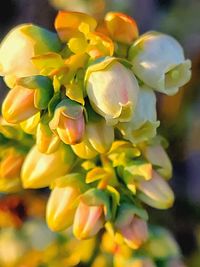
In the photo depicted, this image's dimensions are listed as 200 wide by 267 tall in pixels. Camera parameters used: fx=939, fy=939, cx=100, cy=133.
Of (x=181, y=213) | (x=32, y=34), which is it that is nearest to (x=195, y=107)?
(x=181, y=213)

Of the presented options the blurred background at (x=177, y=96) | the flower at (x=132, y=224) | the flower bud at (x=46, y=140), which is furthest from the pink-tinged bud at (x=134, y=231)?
the blurred background at (x=177, y=96)

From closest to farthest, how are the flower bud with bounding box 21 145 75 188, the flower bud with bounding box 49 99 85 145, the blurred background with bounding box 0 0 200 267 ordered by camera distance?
the flower bud with bounding box 49 99 85 145
the flower bud with bounding box 21 145 75 188
the blurred background with bounding box 0 0 200 267

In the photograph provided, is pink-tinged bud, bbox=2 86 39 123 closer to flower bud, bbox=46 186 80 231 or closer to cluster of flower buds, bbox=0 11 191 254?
cluster of flower buds, bbox=0 11 191 254

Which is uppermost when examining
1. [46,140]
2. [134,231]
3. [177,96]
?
[46,140]

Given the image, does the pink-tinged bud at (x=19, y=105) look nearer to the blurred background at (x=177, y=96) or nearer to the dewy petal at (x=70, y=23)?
the dewy petal at (x=70, y=23)

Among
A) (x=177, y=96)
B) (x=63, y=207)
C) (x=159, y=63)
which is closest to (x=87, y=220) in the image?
(x=63, y=207)

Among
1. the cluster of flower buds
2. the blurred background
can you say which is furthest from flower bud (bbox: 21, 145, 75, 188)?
the blurred background

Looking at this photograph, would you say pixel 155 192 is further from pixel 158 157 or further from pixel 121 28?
pixel 121 28

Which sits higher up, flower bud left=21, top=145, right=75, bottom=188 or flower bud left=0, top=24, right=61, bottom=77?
flower bud left=0, top=24, right=61, bottom=77
